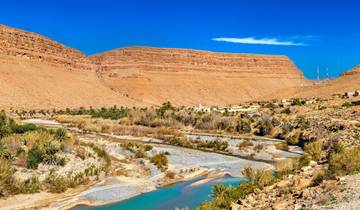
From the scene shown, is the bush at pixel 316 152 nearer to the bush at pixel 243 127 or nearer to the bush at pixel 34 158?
the bush at pixel 34 158

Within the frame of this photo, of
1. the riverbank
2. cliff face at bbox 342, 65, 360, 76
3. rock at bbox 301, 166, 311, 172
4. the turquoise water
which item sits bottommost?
the turquoise water

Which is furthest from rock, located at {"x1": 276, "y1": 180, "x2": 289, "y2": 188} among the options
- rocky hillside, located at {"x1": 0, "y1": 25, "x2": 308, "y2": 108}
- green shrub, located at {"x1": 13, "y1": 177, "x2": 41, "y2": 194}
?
rocky hillside, located at {"x1": 0, "y1": 25, "x2": 308, "y2": 108}

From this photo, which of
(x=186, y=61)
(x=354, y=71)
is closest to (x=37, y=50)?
(x=186, y=61)

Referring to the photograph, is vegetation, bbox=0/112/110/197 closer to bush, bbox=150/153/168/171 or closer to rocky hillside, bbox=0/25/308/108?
bush, bbox=150/153/168/171

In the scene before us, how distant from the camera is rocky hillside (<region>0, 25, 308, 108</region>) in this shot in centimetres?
9300

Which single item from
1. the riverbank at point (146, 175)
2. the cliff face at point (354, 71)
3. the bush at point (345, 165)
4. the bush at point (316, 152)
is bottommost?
the riverbank at point (146, 175)

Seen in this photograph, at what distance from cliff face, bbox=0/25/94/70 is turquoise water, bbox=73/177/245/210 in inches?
3362

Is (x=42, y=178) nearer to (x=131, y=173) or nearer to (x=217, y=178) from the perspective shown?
(x=131, y=173)

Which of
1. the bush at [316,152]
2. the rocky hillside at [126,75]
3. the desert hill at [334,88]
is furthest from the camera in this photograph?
the rocky hillside at [126,75]

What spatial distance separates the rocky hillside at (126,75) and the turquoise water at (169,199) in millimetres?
66136

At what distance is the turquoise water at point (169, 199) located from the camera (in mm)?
16328

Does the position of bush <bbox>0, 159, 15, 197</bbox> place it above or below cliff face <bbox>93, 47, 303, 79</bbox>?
below

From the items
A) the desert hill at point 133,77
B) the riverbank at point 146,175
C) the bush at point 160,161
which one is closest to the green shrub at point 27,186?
the riverbank at point 146,175

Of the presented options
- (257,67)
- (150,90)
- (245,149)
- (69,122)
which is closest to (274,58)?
(257,67)
